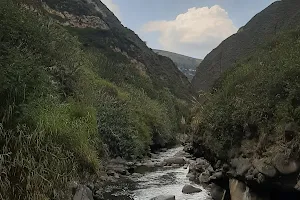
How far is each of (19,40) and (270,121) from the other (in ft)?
36.7

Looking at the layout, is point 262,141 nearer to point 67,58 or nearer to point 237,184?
point 237,184

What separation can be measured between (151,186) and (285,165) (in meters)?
10.9

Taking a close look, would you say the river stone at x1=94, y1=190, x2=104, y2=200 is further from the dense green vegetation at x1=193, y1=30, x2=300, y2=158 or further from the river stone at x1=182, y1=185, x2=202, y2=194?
the dense green vegetation at x1=193, y1=30, x2=300, y2=158

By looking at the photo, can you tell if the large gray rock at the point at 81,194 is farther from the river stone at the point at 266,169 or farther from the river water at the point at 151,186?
the river stone at the point at 266,169

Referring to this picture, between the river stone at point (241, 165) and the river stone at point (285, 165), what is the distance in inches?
92.4

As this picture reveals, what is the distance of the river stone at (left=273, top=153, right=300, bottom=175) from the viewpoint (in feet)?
44.3

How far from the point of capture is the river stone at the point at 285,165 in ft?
44.3

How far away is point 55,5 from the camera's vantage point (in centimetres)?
9944

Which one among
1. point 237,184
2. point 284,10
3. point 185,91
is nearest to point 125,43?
point 185,91

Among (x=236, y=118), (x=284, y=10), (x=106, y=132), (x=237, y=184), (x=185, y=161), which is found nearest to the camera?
(x=237, y=184)

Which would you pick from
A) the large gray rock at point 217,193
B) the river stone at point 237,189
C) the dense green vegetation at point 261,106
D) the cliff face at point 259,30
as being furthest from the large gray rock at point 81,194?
the cliff face at point 259,30

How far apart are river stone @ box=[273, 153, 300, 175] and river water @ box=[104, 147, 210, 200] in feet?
21.9

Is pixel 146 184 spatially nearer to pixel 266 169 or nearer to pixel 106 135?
pixel 106 135

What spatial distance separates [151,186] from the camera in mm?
23062
